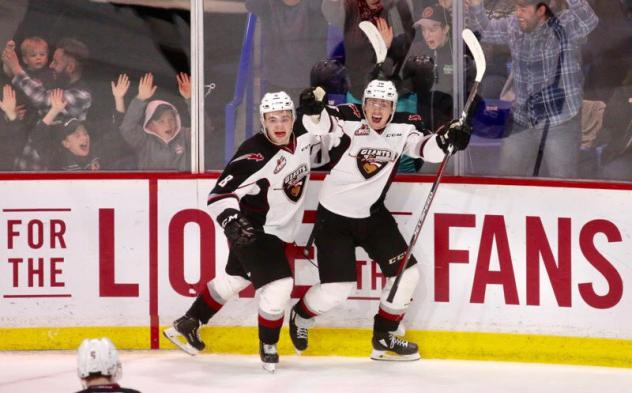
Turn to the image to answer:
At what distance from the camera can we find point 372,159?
573 centimetres

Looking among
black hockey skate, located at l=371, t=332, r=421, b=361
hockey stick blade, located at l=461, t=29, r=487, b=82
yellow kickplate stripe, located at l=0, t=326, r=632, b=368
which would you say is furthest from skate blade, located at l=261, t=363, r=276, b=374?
hockey stick blade, located at l=461, t=29, r=487, b=82

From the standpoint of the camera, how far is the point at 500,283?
580 cm

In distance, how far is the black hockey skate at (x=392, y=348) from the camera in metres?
5.77

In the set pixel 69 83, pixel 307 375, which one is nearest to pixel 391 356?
pixel 307 375

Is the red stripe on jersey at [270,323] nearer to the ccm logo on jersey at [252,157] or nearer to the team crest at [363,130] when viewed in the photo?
the ccm logo on jersey at [252,157]

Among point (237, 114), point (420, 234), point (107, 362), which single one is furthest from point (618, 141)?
point (107, 362)

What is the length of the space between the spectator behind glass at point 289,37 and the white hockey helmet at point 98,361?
2450 mm

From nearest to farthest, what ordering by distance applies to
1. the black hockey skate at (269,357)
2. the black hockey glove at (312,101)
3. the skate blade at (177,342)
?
the black hockey glove at (312,101)
the black hockey skate at (269,357)
the skate blade at (177,342)

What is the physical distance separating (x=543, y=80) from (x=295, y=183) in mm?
1080

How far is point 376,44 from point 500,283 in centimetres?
107

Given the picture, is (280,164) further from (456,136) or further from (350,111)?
(456,136)

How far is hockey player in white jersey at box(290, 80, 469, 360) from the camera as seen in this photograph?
5.71 metres

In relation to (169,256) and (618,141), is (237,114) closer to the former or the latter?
(169,256)

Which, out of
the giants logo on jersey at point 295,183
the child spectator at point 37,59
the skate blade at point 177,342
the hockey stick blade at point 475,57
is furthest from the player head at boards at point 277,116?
the child spectator at point 37,59
